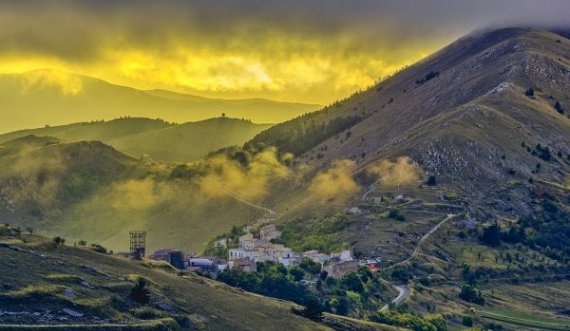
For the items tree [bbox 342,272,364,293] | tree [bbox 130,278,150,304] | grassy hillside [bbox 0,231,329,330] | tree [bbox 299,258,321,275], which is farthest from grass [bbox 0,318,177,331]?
tree [bbox 299,258,321,275]

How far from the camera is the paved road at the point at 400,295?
150800 millimetres

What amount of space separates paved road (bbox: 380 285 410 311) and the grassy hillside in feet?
145

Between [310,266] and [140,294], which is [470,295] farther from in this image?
[140,294]

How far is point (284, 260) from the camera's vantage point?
181125mm

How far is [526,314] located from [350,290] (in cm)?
3079

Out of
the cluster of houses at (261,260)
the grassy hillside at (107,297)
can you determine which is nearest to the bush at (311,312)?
the grassy hillside at (107,297)

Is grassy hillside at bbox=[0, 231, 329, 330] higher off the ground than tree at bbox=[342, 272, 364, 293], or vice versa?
grassy hillside at bbox=[0, 231, 329, 330]

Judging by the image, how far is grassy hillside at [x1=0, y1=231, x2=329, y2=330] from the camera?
7550 centimetres

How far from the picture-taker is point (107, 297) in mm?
83000

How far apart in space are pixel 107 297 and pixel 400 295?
8416 cm

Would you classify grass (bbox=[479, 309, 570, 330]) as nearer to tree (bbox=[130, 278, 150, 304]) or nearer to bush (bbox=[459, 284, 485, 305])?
bush (bbox=[459, 284, 485, 305])

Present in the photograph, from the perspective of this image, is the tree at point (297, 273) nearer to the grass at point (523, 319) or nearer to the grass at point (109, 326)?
the grass at point (523, 319)

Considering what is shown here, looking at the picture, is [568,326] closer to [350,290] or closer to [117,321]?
[350,290]

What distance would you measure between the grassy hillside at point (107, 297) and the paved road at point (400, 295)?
44.3 metres
